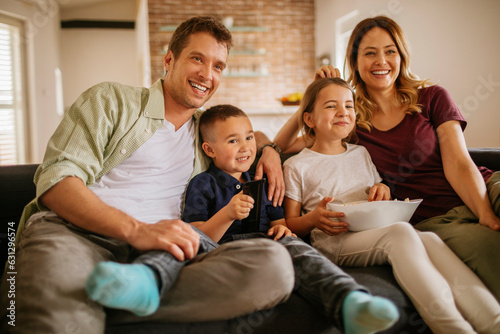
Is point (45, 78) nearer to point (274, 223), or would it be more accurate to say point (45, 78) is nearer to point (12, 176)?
point (12, 176)

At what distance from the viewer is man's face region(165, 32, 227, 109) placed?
145 centimetres

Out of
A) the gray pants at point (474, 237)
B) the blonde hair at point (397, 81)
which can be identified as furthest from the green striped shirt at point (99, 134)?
the gray pants at point (474, 237)

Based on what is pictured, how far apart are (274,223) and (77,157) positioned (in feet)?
2.47

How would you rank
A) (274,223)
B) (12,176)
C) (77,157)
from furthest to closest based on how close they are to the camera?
(12,176), (274,223), (77,157)

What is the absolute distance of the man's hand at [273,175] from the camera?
4.72 feet

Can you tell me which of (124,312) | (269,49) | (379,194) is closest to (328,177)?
(379,194)

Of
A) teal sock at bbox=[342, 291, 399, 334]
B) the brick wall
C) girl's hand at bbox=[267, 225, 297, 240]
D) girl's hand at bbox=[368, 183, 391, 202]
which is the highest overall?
the brick wall

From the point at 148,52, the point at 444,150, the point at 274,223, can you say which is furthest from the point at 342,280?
the point at 148,52

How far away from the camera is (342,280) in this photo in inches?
36.8

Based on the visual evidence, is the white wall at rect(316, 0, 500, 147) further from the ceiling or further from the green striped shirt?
Result: the ceiling

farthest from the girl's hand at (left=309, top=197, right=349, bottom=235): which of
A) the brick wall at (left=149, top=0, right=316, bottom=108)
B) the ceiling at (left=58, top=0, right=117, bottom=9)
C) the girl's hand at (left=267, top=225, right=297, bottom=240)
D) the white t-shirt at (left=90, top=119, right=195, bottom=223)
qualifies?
the ceiling at (left=58, top=0, right=117, bottom=9)

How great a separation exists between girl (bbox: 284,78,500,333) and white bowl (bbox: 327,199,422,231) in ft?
0.10

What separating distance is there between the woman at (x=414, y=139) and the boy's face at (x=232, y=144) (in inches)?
14.7

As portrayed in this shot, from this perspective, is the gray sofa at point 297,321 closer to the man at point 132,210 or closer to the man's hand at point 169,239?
the man at point 132,210
